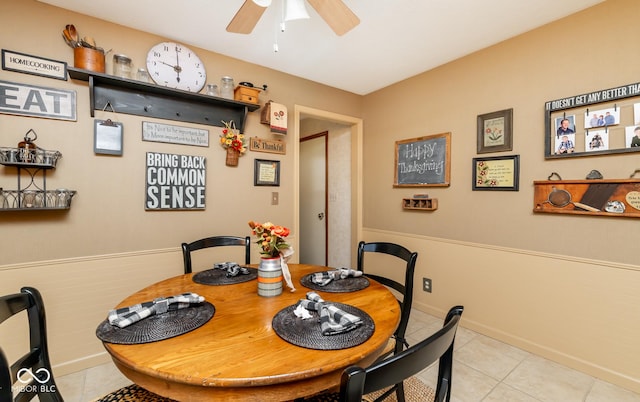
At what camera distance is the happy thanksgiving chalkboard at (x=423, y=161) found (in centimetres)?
270

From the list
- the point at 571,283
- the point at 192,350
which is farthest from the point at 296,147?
the point at 571,283

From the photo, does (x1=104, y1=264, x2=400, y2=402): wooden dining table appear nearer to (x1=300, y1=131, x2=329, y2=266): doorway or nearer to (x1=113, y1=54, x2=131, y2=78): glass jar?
(x1=113, y1=54, x2=131, y2=78): glass jar

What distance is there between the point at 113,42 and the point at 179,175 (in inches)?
40.9

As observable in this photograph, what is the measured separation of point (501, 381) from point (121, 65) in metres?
3.38

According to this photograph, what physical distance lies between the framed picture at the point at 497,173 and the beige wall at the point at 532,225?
0.05 m

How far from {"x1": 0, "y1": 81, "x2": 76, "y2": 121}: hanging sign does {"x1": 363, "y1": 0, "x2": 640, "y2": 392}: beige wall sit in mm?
2847

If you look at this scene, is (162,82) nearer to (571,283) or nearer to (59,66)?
(59,66)

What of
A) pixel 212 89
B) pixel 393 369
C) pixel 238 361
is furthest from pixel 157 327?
pixel 212 89

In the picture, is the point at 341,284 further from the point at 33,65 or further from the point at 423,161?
the point at 33,65

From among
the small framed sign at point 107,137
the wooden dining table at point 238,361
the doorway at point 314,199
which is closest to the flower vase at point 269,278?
the wooden dining table at point 238,361

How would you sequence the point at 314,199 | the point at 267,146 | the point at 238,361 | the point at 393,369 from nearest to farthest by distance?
the point at 393,369 < the point at 238,361 < the point at 267,146 < the point at 314,199

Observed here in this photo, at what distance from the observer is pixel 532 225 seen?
7.09 ft

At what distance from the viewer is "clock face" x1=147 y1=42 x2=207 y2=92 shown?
2.19m

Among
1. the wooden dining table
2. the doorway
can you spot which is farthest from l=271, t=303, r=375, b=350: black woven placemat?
the doorway
